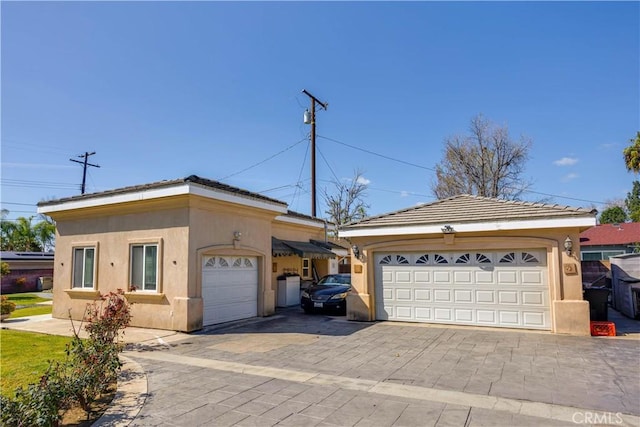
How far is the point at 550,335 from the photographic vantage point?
414 inches

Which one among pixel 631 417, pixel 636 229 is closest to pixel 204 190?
pixel 631 417

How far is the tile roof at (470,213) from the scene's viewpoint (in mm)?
11070

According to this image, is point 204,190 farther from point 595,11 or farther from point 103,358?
point 595,11

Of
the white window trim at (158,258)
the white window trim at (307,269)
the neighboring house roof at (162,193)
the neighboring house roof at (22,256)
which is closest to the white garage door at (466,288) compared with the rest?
the neighboring house roof at (162,193)

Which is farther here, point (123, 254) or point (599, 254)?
point (599, 254)

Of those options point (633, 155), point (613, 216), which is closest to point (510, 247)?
point (633, 155)

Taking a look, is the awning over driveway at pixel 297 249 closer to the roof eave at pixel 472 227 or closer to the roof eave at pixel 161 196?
the roof eave at pixel 161 196

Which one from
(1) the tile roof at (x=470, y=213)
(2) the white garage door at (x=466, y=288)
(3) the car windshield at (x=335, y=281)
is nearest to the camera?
(1) the tile roof at (x=470, y=213)

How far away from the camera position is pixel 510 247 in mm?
11742

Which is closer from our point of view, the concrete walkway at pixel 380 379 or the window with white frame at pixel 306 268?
the concrete walkway at pixel 380 379

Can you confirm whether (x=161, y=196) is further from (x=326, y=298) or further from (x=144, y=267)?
(x=326, y=298)

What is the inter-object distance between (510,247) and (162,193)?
424 inches

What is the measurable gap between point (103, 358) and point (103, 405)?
75 centimetres

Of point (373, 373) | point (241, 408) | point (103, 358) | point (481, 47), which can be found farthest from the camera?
point (481, 47)
